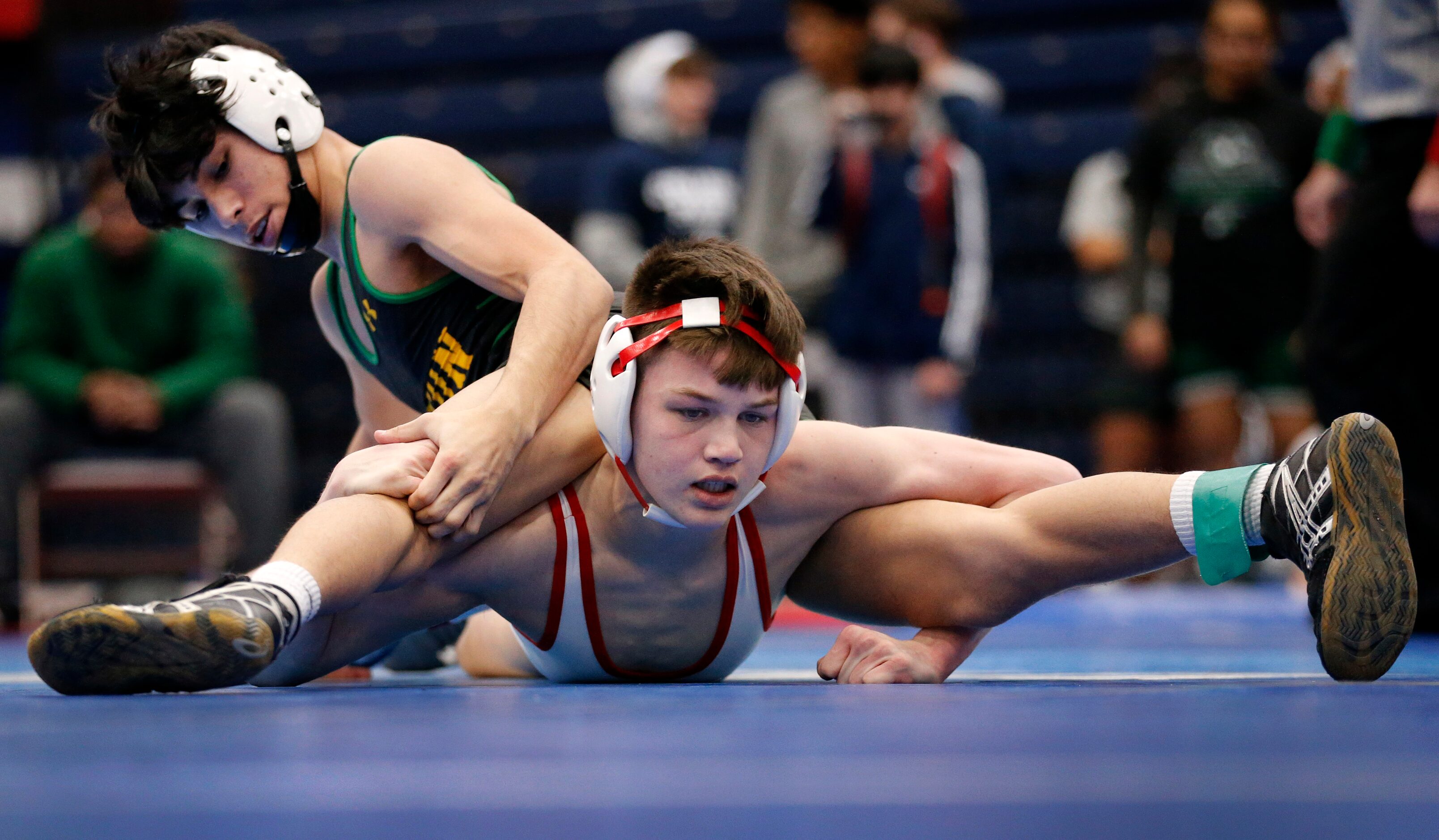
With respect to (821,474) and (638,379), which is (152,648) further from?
(821,474)

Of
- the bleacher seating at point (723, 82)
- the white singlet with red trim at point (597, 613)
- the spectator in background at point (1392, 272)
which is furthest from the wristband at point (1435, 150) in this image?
the bleacher seating at point (723, 82)

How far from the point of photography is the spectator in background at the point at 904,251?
5203mm

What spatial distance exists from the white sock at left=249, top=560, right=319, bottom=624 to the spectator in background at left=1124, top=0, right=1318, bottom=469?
4.35m

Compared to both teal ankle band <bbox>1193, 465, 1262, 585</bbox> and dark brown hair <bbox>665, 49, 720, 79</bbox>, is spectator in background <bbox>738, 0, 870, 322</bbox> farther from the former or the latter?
teal ankle band <bbox>1193, 465, 1262, 585</bbox>

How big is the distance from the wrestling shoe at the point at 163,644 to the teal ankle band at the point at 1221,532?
122 cm

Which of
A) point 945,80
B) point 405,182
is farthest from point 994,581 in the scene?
point 945,80

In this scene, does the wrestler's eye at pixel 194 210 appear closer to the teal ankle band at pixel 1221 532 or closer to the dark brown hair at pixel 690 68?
the teal ankle band at pixel 1221 532

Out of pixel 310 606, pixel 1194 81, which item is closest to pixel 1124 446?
pixel 1194 81

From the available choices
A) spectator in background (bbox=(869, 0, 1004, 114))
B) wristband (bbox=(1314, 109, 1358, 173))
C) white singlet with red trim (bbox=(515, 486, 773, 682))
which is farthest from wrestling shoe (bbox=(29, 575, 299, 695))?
spectator in background (bbox=(869, 0, 1004, 114))

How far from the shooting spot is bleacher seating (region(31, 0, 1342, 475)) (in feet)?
25.7

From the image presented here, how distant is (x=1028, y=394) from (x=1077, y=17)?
2.04 metres

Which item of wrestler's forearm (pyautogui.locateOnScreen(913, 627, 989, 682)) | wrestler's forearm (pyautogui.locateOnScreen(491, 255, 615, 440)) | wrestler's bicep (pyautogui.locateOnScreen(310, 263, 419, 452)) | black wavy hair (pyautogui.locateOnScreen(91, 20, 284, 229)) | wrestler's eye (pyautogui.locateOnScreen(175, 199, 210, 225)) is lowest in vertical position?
wrestler's forearm (pyautogui.locateOnScreen(913, 627, 989, 682))

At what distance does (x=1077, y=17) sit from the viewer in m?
A: 8.08

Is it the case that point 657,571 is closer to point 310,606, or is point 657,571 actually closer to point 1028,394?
point 310,606
